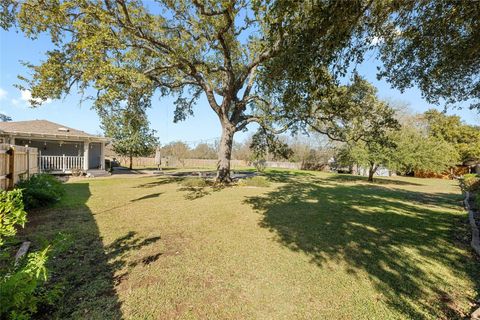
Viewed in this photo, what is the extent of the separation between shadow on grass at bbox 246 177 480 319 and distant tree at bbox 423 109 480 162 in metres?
33.8

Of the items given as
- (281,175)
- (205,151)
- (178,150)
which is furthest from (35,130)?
(205,151)

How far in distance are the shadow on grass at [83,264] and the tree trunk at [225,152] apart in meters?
8.22

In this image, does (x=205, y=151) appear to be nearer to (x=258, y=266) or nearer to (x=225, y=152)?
(x=225, y=152)

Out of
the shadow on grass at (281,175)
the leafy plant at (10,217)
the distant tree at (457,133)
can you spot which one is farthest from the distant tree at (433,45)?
the distant tree at (457,133)

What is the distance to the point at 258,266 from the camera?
3.71 m

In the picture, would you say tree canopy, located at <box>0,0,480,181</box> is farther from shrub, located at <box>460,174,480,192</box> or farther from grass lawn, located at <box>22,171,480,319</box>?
shrub, located at <box>460,174,480,192</box>

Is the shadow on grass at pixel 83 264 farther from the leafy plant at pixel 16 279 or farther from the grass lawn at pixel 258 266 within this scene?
the leafy plant at pixel 16 279

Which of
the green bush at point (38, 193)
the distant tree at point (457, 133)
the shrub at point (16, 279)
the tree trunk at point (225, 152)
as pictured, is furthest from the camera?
the distant tree at point (457, 133)

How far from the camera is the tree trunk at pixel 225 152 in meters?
13.5

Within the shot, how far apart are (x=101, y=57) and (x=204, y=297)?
28.5 ft

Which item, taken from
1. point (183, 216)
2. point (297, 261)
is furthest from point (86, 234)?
point (297, 261)

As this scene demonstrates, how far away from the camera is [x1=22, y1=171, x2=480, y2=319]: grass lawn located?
2.67 metres

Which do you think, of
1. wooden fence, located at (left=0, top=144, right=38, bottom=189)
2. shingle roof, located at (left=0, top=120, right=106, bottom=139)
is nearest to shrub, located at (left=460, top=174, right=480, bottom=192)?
wooden fence, located at (left=0, top=144, right=38, bottom=189)

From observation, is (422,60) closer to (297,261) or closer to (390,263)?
(390,263)
